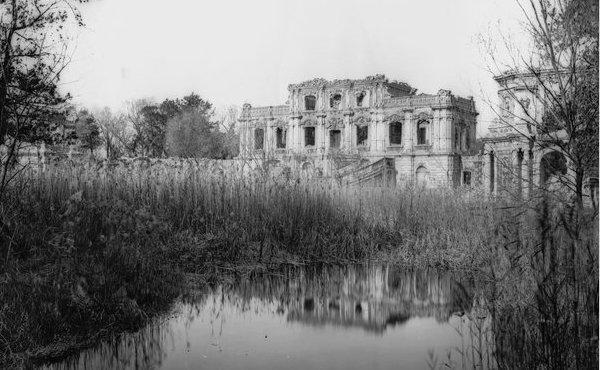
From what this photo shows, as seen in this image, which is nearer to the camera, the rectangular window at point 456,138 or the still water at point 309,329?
the still water at point 309,329

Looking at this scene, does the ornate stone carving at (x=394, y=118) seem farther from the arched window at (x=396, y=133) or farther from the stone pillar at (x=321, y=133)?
the stone pillar at (x=321, y=133)

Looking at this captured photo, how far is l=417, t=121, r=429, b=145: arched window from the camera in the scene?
35.1 m

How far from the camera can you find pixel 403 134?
3475 cm

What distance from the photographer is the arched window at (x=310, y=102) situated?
1503 inches

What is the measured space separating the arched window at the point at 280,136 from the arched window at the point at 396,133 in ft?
23.3

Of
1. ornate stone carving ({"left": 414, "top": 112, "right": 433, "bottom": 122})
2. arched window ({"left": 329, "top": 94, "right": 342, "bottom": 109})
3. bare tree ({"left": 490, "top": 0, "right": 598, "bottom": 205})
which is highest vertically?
arched window ({"left": 329, "top": 94, "right": 342, "bottom": 109})

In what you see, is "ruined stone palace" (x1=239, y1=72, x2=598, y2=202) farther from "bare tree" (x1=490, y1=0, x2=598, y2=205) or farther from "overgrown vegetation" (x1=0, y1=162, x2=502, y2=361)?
"bare tree" (x1=490, y1=0, x2=598, y2=205)

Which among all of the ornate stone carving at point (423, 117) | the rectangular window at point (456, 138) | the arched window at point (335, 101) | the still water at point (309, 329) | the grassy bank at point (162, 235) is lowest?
the still water at point (309, 329)

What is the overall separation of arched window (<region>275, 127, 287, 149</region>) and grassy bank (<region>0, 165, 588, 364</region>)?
1116 inches

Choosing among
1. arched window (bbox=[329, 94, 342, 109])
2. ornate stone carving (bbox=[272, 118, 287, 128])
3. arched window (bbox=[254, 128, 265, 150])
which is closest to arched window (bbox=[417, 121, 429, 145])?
arched window (bbox=[329, 94, 342, 109])

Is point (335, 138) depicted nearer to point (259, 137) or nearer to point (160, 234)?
point (259, 137)

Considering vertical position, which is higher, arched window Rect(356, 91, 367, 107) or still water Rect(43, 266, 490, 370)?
arched window Rect(356, 91, 367, 107)

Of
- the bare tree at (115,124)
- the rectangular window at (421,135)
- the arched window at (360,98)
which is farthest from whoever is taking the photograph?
the bare tree at (115,124)

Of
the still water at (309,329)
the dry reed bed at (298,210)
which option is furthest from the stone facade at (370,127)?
the still water at (309,329)
